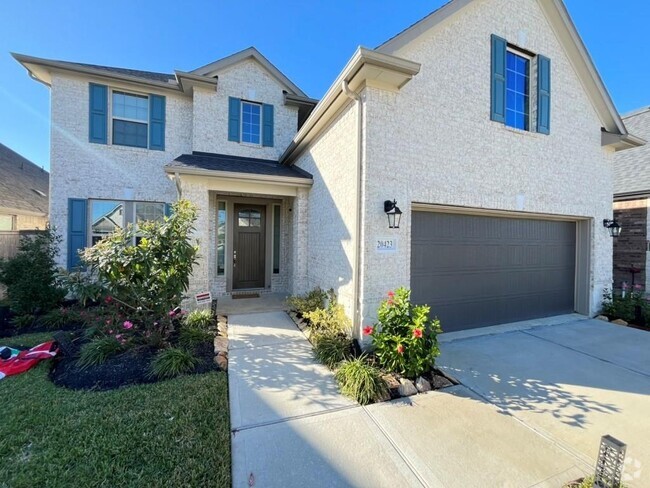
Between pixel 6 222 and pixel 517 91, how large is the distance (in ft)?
60.9

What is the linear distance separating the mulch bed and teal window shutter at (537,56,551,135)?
8033 mm

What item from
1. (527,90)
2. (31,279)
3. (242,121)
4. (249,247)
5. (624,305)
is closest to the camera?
(31,279)

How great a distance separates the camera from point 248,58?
28.8ft

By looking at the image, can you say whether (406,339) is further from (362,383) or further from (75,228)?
(75,228)

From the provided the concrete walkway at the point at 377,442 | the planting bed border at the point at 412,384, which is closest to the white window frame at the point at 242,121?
the concrete walkway at the point at 377,442

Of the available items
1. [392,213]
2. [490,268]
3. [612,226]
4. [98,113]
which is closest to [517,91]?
[490,268]

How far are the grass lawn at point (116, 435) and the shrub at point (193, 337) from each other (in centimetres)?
103

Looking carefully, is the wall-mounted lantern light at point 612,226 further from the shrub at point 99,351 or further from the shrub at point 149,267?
the shrub at point 99,351

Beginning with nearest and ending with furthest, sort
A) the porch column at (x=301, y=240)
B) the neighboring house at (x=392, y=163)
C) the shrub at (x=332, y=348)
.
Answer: the shrub at (x=332, y=348) → the neighboring house at (x=392, y=163) → the porch column at (x=301, y=240)

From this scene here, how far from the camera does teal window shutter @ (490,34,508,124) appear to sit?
5.71 metres

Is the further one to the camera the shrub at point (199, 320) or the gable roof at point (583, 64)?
the gable roof at point (583, 64)

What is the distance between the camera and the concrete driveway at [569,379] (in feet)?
9.31

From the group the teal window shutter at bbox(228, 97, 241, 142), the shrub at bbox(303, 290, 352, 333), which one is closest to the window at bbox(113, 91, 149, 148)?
→ the teal window shutter at bbox(228, 97, 241, 142)

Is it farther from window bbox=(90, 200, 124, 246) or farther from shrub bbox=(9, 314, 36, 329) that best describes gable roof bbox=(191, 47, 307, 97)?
shrub bbox=(9, 314, 36, 329)
